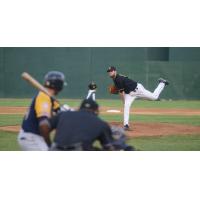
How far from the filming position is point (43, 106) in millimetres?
5426

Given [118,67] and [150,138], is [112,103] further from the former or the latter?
[150,138]

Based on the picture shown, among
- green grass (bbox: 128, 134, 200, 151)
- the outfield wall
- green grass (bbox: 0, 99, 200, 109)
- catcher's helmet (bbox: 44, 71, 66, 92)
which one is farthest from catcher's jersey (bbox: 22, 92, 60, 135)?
the outfield wall

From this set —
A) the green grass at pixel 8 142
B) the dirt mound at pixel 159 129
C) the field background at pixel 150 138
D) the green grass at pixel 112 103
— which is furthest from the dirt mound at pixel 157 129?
the green grass at pixel 112 103

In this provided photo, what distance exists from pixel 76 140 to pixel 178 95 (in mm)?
11902

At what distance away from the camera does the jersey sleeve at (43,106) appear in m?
5.37

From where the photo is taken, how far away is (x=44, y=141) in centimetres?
545

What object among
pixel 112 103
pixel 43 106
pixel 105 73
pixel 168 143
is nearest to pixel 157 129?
pixel 168 143

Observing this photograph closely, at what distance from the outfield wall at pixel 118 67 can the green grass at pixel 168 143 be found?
6.02 meters

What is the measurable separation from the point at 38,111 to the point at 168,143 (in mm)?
3763

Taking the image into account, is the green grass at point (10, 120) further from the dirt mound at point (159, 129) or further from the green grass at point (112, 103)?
the dirt mound at point (159, 129)

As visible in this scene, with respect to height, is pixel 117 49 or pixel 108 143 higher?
pixel 117 49

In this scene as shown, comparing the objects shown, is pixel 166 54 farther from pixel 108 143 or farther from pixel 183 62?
pixel 108 143
